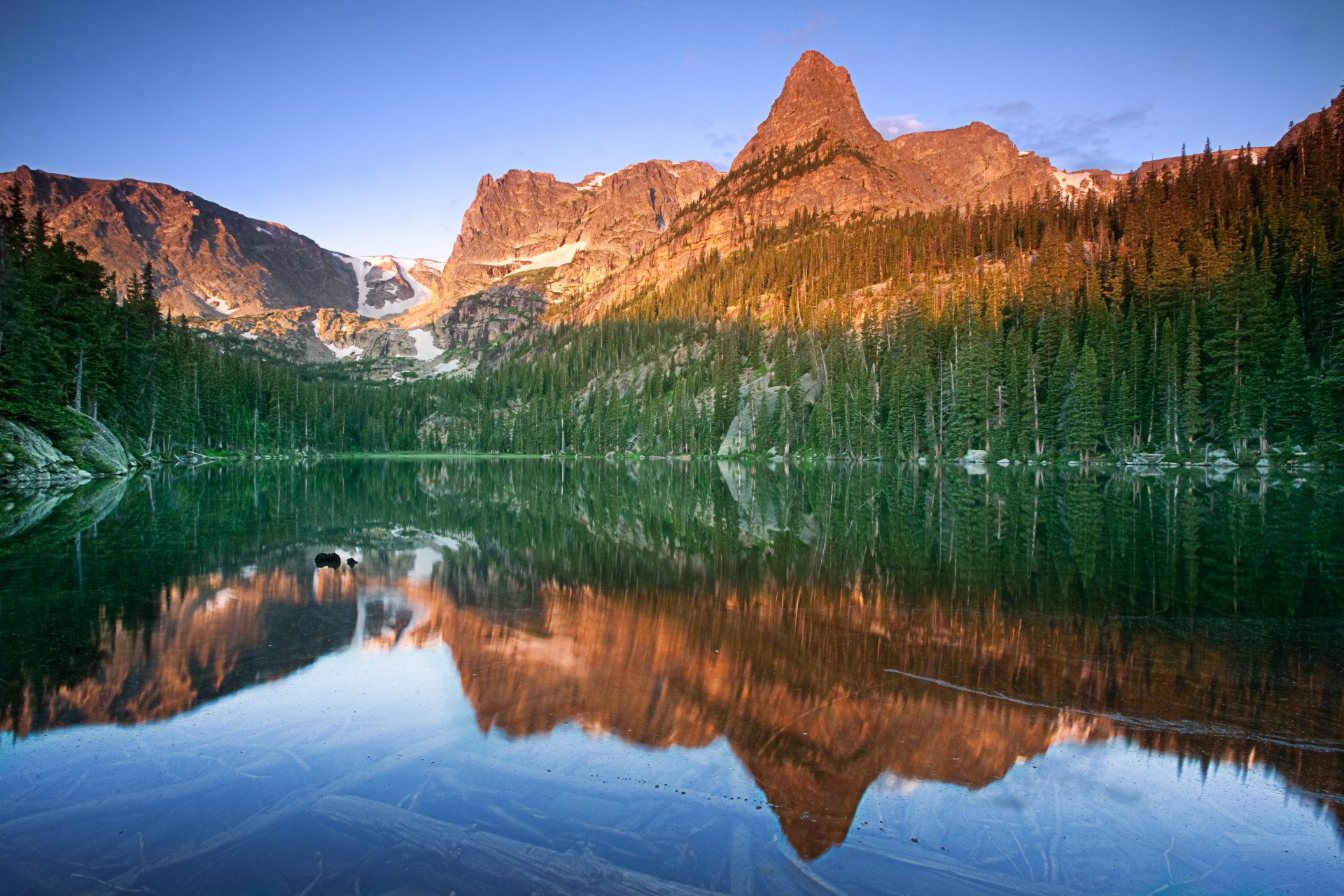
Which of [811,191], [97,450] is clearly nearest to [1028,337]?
[97,450]

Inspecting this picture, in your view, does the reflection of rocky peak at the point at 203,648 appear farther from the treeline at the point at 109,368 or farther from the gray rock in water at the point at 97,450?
the gray rock in water at the point at 97,450

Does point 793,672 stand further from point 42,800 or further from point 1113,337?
point 1113,337

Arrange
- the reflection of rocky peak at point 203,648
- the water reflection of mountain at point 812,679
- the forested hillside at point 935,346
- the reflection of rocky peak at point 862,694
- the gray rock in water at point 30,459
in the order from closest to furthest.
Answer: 1. the reflection of rocky peak at point 862,694
2. the water reflection of mountain at point 812,679
3. the reflection of rocky peak at point 203,648
4. the gray rock in water at point 30,459
5. the forested hillside at point 935,346

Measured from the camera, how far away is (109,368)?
57281mm

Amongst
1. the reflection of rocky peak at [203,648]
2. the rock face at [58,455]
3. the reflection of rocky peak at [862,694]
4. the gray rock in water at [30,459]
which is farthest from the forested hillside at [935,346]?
the reflection of rocky peak at [862,694]

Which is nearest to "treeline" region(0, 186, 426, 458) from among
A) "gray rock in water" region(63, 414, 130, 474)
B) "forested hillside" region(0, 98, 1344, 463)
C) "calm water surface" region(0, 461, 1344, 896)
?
"forested hillside" region(0, 98, 1344, 463)

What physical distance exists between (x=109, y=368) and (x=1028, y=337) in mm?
86058

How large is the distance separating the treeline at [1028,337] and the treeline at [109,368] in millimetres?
50049

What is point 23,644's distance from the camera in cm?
1020

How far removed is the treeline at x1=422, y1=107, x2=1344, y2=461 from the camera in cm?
5684

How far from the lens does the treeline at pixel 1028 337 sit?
5684 cm

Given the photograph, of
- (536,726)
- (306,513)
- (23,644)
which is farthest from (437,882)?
(306,513)

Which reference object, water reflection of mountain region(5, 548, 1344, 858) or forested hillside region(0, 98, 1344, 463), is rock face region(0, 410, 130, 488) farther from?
water reflection of mountain region(5, 548, 1344, 858)

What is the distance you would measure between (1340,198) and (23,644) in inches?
3789
